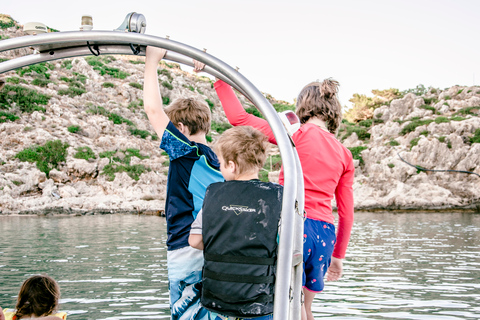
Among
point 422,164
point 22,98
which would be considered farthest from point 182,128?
point 22,98

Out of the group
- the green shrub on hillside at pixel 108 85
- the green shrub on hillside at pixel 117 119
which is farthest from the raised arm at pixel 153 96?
the green shrub on hillside at pixel 108 85

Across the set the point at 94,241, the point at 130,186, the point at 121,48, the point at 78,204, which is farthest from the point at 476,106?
the point at 121,48

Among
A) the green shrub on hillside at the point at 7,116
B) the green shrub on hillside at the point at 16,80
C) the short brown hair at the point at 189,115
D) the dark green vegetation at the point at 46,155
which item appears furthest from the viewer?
the green shrub on hillside at the point at 16,80

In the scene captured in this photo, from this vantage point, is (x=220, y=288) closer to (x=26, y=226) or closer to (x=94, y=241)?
(x=94, y=241)

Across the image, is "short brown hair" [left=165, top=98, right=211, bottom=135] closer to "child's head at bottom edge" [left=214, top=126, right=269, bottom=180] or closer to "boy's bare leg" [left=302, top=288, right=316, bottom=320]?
"child's head at bottom edge" [left=214, top=126, right=269, bottom=180]

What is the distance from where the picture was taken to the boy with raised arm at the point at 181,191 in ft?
7.79

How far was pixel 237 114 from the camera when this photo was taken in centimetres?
257

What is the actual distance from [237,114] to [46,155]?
86.7ft

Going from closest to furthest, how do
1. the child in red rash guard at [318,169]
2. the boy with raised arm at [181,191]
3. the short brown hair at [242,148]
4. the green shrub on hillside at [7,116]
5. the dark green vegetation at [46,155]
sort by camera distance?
1. the short brown hair at [242,148]
2. the boy with raised arm at [181,191]
3. the child in red rash guard at [318,169]
4. the dark green vegetation at [46,155]
5. the green shrub on hillside at [7,116]

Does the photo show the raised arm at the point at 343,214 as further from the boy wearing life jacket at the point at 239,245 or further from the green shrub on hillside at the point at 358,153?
the green shrub on hillside at the point at 358,153

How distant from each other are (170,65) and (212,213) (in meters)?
54.7

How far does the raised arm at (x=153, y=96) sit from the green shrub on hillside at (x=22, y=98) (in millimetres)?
31998

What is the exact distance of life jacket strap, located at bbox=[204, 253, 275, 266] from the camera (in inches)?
79.0

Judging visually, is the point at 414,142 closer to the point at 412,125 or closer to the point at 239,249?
the point at 412,125
